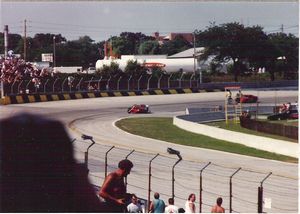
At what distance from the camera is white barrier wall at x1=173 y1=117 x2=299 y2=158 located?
26.3 m

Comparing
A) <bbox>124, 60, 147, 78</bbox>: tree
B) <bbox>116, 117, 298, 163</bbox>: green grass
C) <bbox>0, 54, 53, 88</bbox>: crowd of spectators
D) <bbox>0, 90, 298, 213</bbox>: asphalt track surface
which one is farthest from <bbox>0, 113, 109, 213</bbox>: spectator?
<bbox>124, 60, 147, 78</bbox>: tree

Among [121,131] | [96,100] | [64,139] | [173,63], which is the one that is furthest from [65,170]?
[173,63]

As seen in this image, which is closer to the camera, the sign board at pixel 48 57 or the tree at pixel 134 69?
the tree at pixel 134 69

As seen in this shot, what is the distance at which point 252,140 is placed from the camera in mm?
29328

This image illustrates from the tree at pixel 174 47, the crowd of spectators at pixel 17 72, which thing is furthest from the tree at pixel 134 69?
the tree at pixel 174 47

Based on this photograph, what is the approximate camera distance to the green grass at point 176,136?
27.9 metres

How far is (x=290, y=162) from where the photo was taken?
25078 millimetres

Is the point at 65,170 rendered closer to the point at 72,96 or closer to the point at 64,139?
the point at 64,139

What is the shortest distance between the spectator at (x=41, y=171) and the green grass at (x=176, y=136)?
23.4 metres

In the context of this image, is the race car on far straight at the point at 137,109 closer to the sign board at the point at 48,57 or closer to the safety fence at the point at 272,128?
the safety fence at the point at 272,128

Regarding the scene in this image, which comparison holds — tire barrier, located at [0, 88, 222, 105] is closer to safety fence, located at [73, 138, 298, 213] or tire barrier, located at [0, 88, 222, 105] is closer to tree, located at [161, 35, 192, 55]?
safety fence, located at [73, 138, 298, 213]

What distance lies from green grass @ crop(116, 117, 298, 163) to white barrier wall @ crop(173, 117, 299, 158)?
0.87 ft

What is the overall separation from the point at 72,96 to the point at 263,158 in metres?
33.4

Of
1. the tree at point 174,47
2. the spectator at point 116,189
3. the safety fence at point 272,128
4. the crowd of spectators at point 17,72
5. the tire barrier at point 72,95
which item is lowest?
the safety fence at point 272,128
